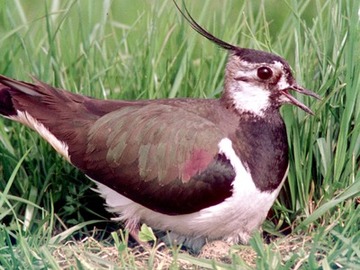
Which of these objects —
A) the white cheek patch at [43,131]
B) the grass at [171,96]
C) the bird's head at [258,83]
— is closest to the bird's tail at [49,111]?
the white cheek patch at [43,131]

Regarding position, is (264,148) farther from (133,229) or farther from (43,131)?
(43,131)

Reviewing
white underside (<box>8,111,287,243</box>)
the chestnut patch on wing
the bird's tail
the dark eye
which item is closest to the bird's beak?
the dark eye

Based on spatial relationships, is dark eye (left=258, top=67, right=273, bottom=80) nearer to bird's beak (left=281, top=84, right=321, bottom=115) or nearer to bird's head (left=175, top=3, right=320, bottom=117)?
bird's head (left=175, top=3, right=320, bottom=117)

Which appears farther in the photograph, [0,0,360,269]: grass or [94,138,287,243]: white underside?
[94,138,287,243]: white underside

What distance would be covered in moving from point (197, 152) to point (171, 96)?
2.62 feet

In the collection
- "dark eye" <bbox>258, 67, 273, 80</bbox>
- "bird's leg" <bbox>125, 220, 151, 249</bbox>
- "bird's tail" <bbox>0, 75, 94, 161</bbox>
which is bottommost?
"bird's leg" <bbox>125, 220, 151, 249</bbox>

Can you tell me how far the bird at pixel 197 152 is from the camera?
5074mm

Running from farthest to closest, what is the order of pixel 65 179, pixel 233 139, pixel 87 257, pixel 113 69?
pixel 113 69
pixel 65 179
pixel 233 139
pixel 87 257

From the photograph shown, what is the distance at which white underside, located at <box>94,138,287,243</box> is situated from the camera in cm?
505

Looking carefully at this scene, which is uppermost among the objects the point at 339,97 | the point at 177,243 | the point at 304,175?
the point at 339,97

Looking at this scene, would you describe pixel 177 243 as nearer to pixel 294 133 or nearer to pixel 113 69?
pixel 294 133

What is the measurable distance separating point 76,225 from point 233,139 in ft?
2.90

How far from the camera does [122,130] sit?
5.29 metres

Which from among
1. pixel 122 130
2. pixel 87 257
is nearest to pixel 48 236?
pixel 87 257
